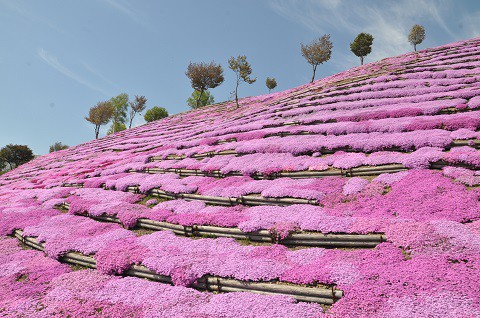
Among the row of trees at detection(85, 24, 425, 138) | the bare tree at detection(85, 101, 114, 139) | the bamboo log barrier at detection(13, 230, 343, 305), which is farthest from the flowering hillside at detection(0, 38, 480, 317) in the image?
the bare tree at detection(85, 101, 114, 139)

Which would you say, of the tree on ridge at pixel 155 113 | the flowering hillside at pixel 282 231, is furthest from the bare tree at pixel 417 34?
the tree on ridge at pixel 155 113

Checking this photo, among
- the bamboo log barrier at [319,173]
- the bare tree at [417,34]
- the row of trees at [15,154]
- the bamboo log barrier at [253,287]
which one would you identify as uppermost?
the bare tree at [417,34]

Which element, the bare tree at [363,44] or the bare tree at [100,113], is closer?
the bare tree at [363,44]

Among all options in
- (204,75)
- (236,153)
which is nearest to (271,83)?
(204,75)

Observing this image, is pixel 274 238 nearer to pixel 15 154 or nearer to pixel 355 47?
pixel 355 47

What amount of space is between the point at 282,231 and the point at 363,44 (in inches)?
2562

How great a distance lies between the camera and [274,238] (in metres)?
9.79

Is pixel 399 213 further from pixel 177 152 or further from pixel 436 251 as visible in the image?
pixel 177 152

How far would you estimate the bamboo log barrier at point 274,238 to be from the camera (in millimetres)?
8492

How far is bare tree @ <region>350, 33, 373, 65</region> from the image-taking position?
6316 cm

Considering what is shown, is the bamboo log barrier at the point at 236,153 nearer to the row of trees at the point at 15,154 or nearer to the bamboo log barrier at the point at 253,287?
the bamboo log barrier at the point at 253,287

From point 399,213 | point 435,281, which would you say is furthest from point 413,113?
point 435,281

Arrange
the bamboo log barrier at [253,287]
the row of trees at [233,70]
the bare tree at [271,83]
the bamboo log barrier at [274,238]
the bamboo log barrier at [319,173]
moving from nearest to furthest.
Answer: the bamboo log barrier at [253,287], the bamboo log barrier at [274,238], the bamboo log barrier at [319,173], the row of trees at [233,70], the bare tree at [271,83]

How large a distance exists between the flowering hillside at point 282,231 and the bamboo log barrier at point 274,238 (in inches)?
1.6
